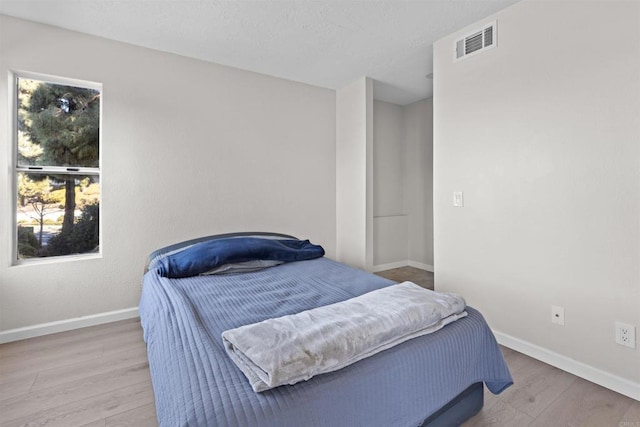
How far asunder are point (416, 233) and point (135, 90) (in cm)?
377

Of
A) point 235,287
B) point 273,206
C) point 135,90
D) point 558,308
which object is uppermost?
point 135,90

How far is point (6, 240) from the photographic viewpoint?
2320mm

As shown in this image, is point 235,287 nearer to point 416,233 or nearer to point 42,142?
point 42,142

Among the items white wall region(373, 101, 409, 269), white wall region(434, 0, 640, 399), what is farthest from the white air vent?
white wall region(373, 101, 409, 269)

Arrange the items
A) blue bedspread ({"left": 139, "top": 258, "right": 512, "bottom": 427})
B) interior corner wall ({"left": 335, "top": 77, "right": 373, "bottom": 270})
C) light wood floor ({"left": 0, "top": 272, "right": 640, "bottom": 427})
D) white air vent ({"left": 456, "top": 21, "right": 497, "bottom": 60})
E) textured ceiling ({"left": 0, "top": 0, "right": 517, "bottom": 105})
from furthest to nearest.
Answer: interior corner wall ({"left": 335, "top": 77, "right": 373, "bottom": 270}) → white air vent ({"left": 456, "top": 21, "right": 497, "bottom": 60}) → textured ceiling ({"left": 0, "top": 0, "right": 517, "bottom": 105}) → light wood floor ({"left": 0, "top": 272, "right": 640, "bottom": 427}) → blue bedspread ({"left": 139, "top": 258, "right": 512, "bottom": 427})

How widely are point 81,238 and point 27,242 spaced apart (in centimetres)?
34

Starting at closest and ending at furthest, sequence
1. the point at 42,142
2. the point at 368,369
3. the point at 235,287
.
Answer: the point at 368,369 < the point at 235,287 < the point at 42,142

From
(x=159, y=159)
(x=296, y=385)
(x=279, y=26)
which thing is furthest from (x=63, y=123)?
(x=296, y=385)

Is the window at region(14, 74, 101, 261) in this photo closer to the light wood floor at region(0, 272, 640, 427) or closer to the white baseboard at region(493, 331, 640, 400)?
the light wood floor at region(0, 272, 640, 427)

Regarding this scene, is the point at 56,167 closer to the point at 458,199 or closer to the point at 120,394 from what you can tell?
the point at 120,394

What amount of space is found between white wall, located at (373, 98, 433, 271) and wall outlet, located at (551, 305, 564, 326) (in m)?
2.28

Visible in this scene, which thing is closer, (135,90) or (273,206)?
(135,90)

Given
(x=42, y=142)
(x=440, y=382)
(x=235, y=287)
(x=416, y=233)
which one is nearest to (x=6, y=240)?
(x=42, y=142)

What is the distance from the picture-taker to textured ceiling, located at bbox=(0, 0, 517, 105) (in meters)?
2.17
